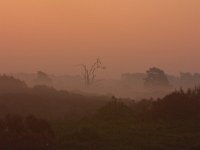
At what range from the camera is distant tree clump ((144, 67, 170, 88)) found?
146m

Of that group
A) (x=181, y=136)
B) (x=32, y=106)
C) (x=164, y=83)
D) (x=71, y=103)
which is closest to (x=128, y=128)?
(x=181, y=136)

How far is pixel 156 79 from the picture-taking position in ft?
488

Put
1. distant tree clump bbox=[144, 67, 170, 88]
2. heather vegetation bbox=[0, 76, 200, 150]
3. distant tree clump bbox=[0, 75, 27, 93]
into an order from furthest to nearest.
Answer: distant tree clump bbox=[144, 67, 170, 88] < distant tree clump bbox=[0, 75, 27, 93] < heather vegetation bbox=[0, 76, 200, 150]

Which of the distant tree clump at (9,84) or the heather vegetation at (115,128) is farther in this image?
the distant tree clump at (9,84)

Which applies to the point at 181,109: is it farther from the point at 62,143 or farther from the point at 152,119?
the point at 62,143

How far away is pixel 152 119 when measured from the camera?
108 feet

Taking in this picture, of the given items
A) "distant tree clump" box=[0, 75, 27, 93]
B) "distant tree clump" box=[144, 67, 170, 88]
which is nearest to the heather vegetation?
"distant tree clump" box=[0, 75, 27, 93]

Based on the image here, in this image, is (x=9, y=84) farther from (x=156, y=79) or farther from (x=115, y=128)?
(x=156, y=79)

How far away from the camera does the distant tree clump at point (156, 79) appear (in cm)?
14550

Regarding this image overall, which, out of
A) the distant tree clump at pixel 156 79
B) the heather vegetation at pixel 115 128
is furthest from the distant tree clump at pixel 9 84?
the distant tree clump at pixel 156 79

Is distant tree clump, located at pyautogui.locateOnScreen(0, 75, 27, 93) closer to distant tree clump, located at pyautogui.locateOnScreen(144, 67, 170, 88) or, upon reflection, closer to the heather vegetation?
the heather vegetation

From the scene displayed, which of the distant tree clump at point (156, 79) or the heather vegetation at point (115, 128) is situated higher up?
the distant tree clump at point (156, 79)

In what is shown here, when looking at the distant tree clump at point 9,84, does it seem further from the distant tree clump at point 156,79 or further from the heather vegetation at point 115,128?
the distant tree clump at point 156,79

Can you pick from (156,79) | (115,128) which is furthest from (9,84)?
(156,79)
